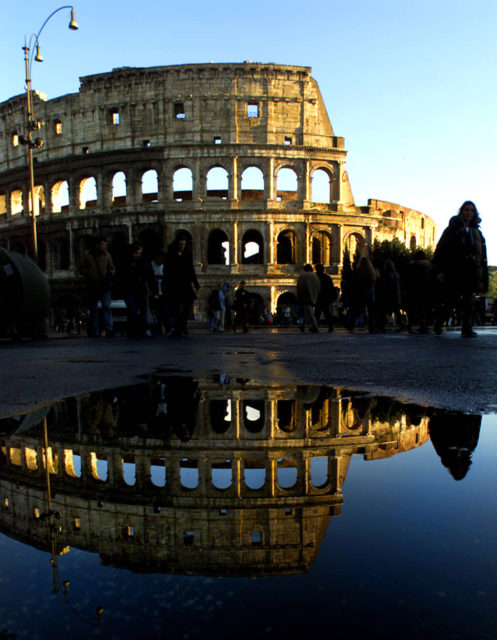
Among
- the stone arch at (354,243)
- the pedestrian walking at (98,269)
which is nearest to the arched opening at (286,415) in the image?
the pedestrian walking at (98,269)

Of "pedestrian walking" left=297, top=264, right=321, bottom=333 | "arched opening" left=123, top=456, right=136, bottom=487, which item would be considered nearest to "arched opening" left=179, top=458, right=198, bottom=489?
"arched opening" left=123, top=456, right=136, bottom=487

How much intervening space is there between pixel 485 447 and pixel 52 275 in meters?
39.3

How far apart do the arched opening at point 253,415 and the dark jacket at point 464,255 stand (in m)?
6.41

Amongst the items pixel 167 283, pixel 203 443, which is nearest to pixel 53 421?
pixel 203 443

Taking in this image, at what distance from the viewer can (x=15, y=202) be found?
138 feet

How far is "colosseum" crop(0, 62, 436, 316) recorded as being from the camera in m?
35.9

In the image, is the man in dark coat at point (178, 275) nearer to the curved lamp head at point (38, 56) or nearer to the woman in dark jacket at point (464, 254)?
the woman in dark jacket at point (464, 254)

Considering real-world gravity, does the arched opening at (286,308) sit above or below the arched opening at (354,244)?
below

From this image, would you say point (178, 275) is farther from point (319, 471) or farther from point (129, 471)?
point (319, 471)

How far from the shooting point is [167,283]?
10742 mm

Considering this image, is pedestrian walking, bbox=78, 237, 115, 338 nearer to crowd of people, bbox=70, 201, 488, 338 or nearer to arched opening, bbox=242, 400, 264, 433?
crowd of people, bbox=70, 201, 488, 338

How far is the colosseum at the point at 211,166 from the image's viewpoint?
118 ft

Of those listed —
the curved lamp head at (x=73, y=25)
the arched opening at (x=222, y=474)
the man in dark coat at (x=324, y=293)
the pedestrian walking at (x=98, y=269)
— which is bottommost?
the arched opening at (x=222, y=474)

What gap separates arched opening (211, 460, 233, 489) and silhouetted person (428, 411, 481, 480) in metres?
0.57
